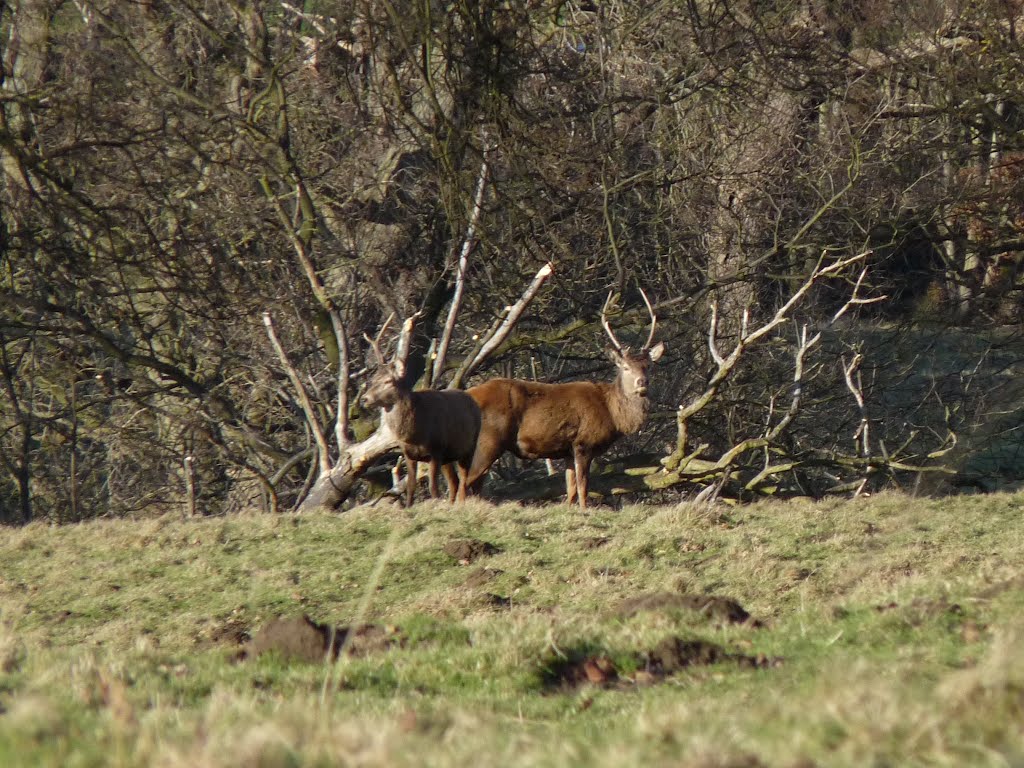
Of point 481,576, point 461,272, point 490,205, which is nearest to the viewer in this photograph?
point 481,576

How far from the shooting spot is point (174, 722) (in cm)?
448

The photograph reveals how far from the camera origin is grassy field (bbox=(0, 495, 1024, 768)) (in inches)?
151

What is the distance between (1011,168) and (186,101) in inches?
476

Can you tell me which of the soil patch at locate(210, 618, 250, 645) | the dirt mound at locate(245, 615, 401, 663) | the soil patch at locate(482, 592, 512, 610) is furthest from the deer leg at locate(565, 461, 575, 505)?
the dirt mound at locate(245, 615, 401, 663)

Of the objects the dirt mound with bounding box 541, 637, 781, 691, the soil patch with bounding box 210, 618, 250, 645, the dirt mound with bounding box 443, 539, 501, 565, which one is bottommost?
the soil patch with bounding box 210, 618, 250, 645

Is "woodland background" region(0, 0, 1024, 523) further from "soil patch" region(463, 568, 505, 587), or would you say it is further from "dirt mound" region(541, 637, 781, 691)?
"dirt mound" region(541, 637, 781, 691)

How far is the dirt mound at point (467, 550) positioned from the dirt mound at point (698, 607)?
4080 millimetres

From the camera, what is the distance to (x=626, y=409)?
1605 cm

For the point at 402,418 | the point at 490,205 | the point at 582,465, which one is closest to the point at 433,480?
the point at 402,418

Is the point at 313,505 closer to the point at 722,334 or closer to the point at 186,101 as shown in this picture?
the point at 186,101

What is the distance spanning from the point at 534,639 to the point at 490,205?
460 inches

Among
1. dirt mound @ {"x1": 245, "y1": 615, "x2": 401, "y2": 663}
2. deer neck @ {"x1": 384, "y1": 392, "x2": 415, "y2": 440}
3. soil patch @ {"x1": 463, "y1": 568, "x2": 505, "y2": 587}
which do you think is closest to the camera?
dirt mound @ {"x1": 245, "y1": 615, "x2": 401, "y2": 663}

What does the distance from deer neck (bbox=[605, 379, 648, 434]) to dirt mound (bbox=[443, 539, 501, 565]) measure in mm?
4506

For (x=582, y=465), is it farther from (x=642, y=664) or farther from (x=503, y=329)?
(x=642, y=664)
